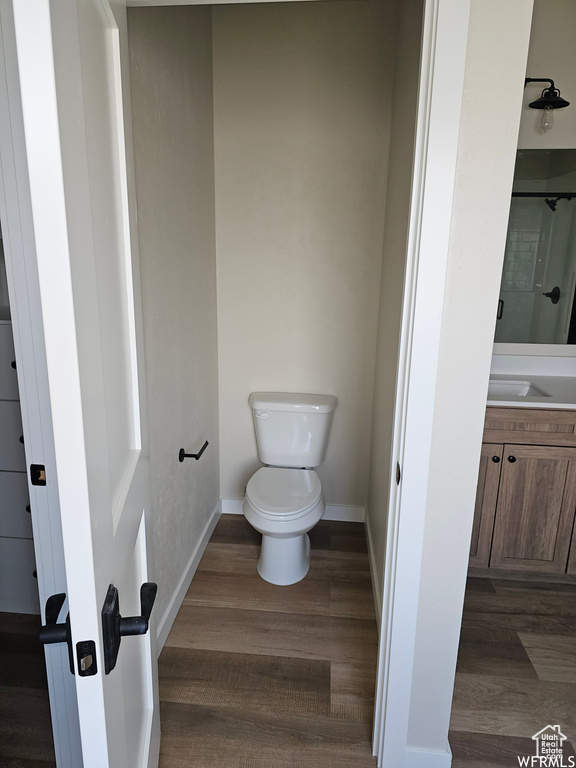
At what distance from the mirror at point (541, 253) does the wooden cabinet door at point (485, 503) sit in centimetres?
76

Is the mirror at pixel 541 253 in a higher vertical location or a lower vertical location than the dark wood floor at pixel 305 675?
higher

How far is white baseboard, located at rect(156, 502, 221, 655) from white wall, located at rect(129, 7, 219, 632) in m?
0.03

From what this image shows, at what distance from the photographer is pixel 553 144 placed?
7.83ft

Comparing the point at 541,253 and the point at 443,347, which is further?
the point at 541,253

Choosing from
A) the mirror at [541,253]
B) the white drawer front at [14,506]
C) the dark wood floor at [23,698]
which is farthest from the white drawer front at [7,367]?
the mirror at [541,253]

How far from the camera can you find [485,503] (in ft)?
7.27

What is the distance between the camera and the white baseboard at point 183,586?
1.86 metres

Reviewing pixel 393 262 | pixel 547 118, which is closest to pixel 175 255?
pixel 393 262

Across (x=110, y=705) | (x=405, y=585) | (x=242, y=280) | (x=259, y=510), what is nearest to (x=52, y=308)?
(x=110, y=705)

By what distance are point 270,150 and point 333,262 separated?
0.61 metres

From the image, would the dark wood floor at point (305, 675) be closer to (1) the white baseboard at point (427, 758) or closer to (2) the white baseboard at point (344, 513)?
(1) the white baseboard at point (427, 758)

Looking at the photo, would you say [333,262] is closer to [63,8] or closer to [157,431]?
[157,431]

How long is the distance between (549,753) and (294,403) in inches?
62.4

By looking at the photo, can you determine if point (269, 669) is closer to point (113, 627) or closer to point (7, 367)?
point (113, 627)
